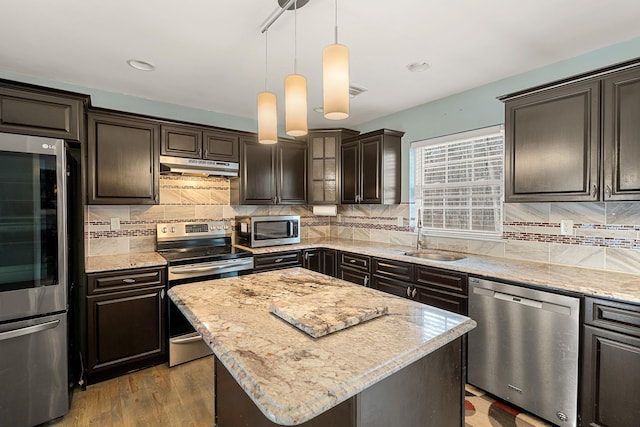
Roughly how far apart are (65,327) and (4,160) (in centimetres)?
113

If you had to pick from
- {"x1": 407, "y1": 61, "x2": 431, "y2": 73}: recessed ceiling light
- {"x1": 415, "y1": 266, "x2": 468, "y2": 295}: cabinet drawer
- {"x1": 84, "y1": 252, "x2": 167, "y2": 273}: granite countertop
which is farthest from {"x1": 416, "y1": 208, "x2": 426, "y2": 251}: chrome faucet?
{"x1": 84, "y1": 252, "x2": 167, "y2": 273}: granite countertop

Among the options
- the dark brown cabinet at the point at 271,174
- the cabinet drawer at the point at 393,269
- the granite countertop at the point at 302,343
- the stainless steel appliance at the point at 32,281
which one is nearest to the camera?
the granite countertop at the point at 302,343

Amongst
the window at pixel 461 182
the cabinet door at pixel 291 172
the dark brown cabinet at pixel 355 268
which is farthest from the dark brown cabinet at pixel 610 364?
the cabinet door at pixel 291 172

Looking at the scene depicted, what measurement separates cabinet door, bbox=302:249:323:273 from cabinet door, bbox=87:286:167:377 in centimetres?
155

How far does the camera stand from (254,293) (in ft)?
5.68

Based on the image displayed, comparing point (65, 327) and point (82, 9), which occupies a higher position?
point (82, 9)

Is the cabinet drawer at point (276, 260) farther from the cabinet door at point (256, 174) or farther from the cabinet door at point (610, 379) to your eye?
the cabinet door at point (610, 379)

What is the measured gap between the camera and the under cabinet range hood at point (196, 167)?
3.13 metres

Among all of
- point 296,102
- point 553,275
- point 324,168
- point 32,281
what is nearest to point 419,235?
point 553,275

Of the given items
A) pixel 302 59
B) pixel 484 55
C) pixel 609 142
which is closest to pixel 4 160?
pixel 302 59

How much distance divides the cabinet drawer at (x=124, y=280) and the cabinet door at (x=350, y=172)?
7.33 ft

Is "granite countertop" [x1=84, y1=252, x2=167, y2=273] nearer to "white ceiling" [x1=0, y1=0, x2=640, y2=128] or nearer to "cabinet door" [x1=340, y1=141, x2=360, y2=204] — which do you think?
"white ceiling" [x1=0, y1=0, x2=640, y2=128]

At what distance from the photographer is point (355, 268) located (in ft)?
11.4

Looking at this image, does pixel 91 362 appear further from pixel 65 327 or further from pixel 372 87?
pixel 372 87
